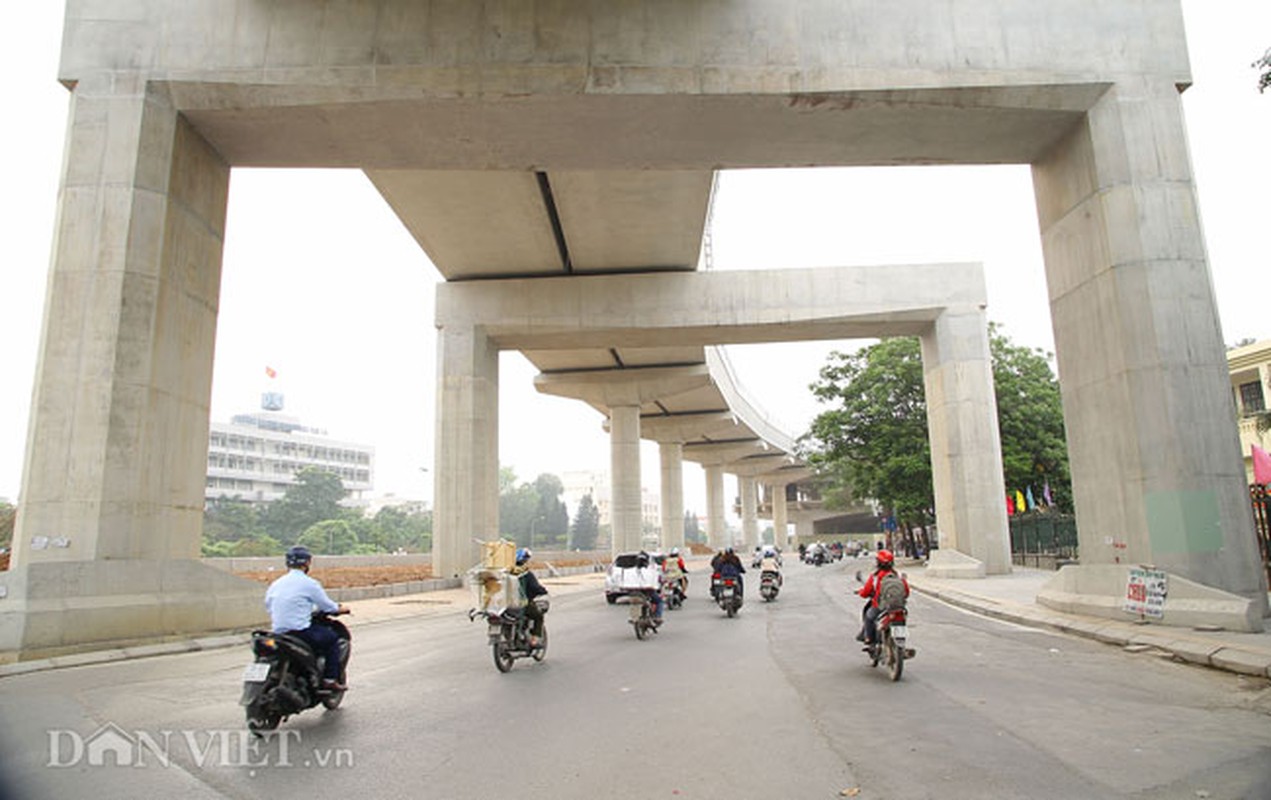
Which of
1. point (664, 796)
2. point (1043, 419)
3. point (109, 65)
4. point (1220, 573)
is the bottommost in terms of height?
point (664, 796)

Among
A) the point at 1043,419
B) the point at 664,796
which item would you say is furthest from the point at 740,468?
the point at 664,796

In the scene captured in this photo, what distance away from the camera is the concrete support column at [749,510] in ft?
299

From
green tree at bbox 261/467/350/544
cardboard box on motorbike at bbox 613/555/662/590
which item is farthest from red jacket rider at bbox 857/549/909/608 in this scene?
green tree at bbox 261/467/350/544

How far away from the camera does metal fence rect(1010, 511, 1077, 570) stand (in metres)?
28.2

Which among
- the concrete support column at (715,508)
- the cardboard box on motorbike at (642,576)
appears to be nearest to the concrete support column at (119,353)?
Answer: the cardboard box on motorbike at (642,576)

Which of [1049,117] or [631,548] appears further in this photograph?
[631,548]

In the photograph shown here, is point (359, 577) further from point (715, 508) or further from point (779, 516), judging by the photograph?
point (779, 516)

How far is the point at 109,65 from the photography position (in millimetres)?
13398

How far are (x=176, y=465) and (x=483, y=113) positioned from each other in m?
8.02

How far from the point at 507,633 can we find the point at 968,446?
2241cm

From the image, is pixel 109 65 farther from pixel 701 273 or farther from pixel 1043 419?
pixel 1043 419

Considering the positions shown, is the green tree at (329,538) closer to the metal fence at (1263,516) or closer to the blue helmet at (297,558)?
the metal fence at (1263,516)

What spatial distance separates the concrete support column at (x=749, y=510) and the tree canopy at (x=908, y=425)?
52535 mm

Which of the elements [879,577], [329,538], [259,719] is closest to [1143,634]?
[879,577]
